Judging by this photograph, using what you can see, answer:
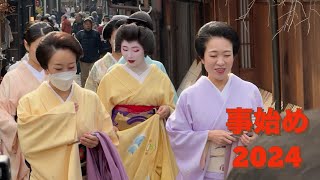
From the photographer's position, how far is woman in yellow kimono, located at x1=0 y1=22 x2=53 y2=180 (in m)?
6.37

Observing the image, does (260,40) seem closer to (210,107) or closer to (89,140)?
(210,107)

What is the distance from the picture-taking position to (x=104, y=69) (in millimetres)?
9250

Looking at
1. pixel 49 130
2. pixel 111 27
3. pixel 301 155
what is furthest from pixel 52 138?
pixel 111 27

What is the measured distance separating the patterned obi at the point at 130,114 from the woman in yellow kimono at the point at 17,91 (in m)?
0.86

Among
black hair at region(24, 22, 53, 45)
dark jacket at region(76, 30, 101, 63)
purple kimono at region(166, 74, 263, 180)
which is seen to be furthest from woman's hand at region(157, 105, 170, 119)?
dark jacket at region(76, 30, 101, 63)

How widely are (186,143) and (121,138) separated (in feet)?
6.04

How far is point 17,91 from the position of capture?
22.2 feet

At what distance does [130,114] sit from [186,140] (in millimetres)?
2027

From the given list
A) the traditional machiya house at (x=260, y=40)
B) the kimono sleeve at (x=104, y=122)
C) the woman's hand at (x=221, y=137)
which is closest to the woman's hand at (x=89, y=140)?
the kimono sleeve at (x=104, y=122)

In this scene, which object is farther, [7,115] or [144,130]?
[144,130]

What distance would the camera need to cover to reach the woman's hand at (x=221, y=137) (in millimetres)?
5148

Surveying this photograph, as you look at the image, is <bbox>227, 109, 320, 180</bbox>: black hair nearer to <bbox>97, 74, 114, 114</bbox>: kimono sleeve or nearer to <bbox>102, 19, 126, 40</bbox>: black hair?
<bbox>97, 74, 114, 114</bbox>: kimono sleeve

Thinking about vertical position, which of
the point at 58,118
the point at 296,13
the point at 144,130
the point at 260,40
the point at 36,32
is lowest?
the point at 144,130

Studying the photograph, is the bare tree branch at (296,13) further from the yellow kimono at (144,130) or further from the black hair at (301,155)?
the black hair at (301,155)
